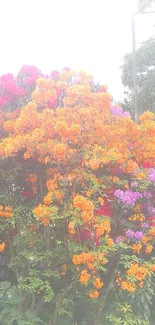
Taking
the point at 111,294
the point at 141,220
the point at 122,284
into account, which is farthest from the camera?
the point at 111,294

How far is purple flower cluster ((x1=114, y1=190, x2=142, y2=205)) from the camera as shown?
10.8 feet

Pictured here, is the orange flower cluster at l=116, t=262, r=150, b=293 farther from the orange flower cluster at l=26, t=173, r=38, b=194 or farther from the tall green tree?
the tall green tree

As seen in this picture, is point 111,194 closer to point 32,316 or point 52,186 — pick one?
point 52,186

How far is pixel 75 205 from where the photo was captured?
297 cm

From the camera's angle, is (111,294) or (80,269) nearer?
(80,269)

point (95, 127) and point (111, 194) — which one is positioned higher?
point (95, 127)

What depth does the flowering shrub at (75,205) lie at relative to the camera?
10.4 feet

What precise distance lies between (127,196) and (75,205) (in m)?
0.53

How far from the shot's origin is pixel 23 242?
3480 mm

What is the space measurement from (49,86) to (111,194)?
1088mm

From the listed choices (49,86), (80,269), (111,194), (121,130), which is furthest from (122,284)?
(49,86)

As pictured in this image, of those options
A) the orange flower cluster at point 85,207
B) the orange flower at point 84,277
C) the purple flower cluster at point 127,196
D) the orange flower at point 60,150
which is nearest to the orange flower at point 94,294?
the orange flower at point 84,277

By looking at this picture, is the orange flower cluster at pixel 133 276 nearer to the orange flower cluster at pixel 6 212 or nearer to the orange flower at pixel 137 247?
the orange flower at pixel 137 247

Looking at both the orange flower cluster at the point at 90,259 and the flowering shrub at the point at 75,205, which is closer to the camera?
the orange flower cluster at the point at 90,259
